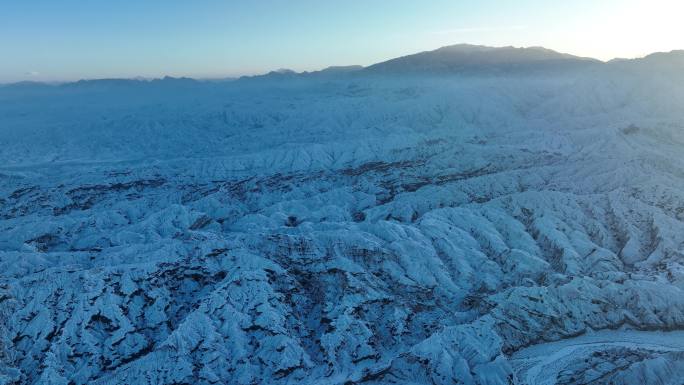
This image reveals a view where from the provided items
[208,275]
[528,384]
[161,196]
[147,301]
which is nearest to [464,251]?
[528,384]

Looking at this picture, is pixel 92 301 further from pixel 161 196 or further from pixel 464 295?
pixel 161 196

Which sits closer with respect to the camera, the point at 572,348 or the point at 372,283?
the point at 572,348

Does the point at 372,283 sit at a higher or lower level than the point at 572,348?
higher

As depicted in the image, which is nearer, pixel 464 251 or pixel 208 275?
pixel 208 275

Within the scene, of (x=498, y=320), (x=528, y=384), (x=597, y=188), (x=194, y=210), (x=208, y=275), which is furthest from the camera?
(x=194, y=210)

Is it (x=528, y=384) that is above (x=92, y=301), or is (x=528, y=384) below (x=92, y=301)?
below

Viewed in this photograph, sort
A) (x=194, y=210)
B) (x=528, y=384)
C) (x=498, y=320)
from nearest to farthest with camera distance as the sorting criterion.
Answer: (x=528, y=384) < (x=498, y=320) < (x=194, y=210)

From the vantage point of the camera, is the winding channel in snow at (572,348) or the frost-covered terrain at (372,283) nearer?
the winding channel in snow at (572,348)

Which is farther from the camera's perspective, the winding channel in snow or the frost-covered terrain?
the frost-covered terrain

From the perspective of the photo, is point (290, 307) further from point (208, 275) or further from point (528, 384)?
point (528, 384)

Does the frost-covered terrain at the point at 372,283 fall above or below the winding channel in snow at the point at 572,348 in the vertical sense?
above

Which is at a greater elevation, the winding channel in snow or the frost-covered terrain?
the frost-covered terrain
